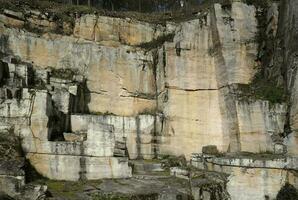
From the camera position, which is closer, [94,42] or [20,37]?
[20,37]

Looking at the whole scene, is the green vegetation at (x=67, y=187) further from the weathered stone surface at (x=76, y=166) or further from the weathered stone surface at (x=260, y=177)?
the weathered stone surface at (x=260, y=177)

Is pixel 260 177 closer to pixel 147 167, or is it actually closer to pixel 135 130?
pixel 147 167

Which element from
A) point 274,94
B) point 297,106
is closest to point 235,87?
point 274,94

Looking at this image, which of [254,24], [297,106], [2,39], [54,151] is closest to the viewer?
[54,151]

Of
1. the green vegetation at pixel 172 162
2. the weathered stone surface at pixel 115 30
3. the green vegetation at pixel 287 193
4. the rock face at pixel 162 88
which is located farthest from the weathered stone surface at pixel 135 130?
the green vegetation at pixel 287 193

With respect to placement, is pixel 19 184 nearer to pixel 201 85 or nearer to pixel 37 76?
pixel 37 76

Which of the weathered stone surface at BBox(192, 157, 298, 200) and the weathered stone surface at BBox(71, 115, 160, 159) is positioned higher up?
the weathered stone surface at BBox(71, 115, 160, 159)

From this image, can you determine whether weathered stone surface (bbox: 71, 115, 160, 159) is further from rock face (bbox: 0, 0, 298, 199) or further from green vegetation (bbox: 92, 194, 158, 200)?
green vegetation (bbox: 92, 194, 158, 200)

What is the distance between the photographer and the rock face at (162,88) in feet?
65.1

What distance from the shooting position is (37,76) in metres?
23.5

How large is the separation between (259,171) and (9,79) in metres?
11.8

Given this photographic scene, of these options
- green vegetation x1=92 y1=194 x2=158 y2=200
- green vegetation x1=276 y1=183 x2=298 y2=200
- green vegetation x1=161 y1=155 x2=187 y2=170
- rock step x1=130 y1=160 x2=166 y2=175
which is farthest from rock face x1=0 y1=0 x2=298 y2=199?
green vegetation x1=92 y1=194 x2=158 y2=200

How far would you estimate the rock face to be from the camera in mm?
19844

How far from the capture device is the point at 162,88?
25.4 metres
